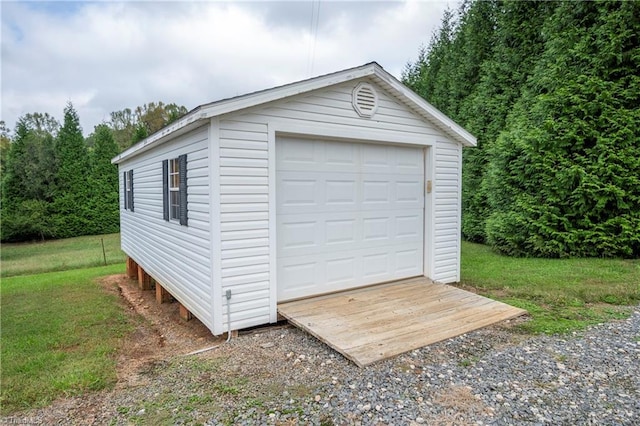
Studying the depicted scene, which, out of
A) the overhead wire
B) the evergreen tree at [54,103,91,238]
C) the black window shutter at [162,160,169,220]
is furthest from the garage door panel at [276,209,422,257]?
the evergreen tree at [54,103,91,238]

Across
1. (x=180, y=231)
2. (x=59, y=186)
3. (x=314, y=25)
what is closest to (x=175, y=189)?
(x=180, y=231)

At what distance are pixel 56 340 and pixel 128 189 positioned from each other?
4.91 meters

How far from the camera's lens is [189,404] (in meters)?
2.81

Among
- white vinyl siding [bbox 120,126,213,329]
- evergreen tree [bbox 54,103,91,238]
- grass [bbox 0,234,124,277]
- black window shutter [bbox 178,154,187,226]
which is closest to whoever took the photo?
white vinyl siding [bbox 120,126,213,329]

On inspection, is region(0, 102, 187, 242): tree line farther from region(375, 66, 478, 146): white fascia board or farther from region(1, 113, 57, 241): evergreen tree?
region(375, 66, 478, 146): white fascia board

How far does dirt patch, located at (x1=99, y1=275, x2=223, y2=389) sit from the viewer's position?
381 centimetres

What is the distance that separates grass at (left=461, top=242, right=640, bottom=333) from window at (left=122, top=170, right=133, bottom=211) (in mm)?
7385

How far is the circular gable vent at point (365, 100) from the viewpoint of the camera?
16.5 ft

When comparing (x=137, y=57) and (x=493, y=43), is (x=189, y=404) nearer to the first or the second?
(x=493, y=43)

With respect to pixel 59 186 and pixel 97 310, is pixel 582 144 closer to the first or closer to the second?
pixel 97 310

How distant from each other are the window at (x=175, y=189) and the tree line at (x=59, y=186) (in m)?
14.6

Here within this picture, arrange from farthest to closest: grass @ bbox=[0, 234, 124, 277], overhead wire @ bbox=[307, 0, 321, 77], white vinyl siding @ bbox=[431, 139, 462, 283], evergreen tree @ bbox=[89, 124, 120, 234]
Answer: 1. evergreen tree @ bbox=[89, 124, 120, 234]
2. grass @ bbox=[0, 234, 124, 277]
3. overhead wire @ bbox=[307, 0, 321, 77]
4. white vinyl siding @ bbox=[431, 139, 462, 283]

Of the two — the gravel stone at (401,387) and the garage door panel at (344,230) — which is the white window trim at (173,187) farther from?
the gravel stone at (401,387)

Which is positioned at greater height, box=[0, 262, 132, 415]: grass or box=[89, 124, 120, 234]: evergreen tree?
box=[89, 124, 120, 234]: evergreen tree
